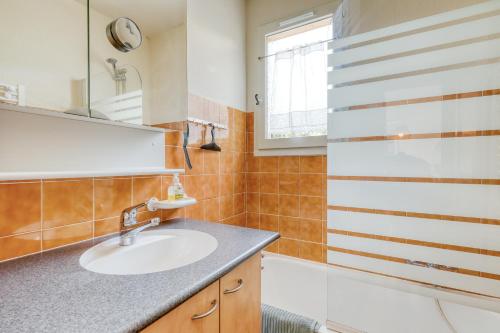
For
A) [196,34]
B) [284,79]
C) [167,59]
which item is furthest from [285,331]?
[196,34]

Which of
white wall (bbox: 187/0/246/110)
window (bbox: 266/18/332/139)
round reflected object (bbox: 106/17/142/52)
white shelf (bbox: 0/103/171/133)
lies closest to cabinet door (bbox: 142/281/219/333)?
white shelf (bbox: 0/103/171/133)

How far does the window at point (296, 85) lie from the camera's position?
1634 mm

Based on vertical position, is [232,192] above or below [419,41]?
below

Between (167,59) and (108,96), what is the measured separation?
0.35 meters

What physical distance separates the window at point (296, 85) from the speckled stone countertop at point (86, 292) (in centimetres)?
114

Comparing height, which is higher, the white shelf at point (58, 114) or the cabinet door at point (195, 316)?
the white shelf at point (58, 114)

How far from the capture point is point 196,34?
4.87 ft

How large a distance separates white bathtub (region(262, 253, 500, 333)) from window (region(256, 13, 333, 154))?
0.90 metres

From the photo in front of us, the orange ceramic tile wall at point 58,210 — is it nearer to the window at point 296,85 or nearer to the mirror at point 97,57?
the mirror at point 97,57

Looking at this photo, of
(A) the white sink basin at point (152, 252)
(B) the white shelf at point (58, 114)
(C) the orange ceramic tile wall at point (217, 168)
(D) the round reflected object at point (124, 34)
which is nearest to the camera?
(B) the white shelf at point (58, 114)

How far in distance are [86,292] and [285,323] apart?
0.89 m

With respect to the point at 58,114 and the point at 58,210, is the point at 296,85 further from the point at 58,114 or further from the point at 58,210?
the point at 58,210

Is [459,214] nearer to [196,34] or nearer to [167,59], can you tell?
[167,59]

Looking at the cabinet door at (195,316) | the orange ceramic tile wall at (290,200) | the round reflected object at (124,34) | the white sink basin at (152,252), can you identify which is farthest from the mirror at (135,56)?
the orange ceramic tile wall at (290,200)
